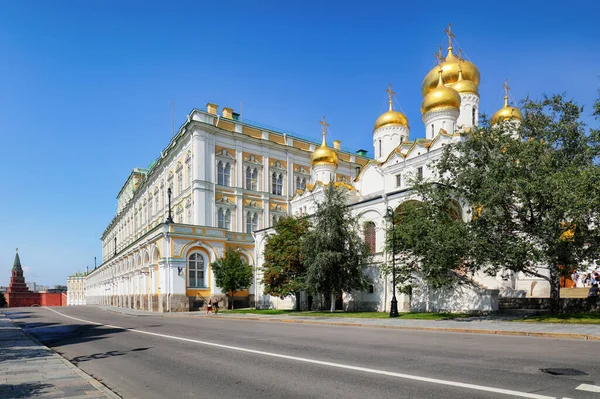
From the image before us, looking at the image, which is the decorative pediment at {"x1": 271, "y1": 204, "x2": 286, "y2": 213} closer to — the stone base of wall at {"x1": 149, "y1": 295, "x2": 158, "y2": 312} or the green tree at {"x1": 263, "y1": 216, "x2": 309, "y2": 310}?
the stone base of wall at {"x1": 149, "y1": 295, "x2": 158, "y2": 312}

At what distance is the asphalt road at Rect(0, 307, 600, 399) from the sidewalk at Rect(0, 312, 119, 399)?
49 cm

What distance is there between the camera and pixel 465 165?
21547 mm

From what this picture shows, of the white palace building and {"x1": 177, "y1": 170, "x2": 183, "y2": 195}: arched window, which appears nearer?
the white palace building

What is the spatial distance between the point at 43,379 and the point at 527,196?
17862 millimetres

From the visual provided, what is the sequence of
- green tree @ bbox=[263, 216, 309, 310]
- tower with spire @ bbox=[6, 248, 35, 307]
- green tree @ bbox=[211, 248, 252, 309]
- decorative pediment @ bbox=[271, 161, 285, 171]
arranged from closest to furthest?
green tree @ bbox=[263, 216, 309, 310] < green tree @ bbox=[211, 248, 252, 309] < decorative pediment @ bbox=[271, 161, 285, 171] < tower with spire @ bbox=[6, 248, 35, 307]

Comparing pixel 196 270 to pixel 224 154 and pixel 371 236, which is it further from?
pixel 371 236

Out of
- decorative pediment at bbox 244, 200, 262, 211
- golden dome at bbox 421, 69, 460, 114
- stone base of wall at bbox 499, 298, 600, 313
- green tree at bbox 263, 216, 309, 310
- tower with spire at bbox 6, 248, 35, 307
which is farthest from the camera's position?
tower with spire at bbox 6, 248, 35, 307

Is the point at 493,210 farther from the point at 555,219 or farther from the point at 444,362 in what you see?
the point at 444,362

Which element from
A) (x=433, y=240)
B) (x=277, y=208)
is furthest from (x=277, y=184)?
(x=433, y=240)

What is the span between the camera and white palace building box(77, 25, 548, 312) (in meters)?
32.4

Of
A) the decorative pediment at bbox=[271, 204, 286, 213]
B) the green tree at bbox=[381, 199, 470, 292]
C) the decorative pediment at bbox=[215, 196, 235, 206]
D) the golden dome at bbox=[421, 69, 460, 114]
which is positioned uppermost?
the golden dome at bbox=[421, 69, 460, 114]

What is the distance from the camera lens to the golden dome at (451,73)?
40.1m

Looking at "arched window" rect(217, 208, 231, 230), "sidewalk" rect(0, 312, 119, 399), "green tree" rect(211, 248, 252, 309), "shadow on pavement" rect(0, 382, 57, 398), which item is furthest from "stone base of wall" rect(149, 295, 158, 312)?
"shadow on pavement" rect(0, 382, 57, 398)

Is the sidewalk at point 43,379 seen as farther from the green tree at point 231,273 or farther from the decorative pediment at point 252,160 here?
the decorative pediment at point 252,160
